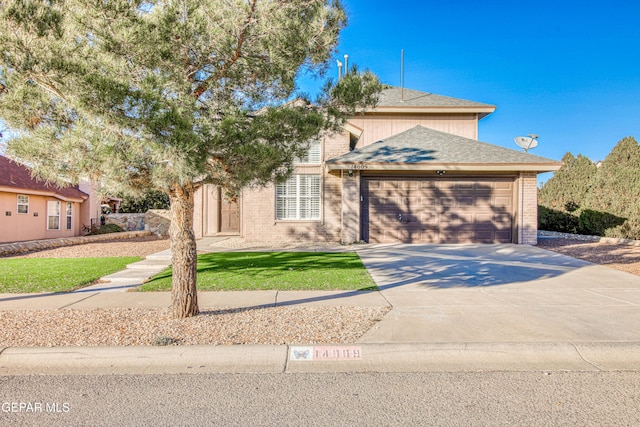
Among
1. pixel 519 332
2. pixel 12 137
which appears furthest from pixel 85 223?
pixel 519 332

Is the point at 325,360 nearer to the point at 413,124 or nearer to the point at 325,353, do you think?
the point at 325,353

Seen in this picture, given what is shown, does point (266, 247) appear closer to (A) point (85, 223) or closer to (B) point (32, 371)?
(B) point (32, 371)

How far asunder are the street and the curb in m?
0.15

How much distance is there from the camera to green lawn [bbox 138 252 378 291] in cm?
730

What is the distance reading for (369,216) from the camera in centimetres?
1424

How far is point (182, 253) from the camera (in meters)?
5.12

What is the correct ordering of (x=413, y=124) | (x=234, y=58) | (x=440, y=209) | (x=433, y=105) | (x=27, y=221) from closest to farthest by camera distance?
1. (x=234, y=58)
2. (x=440, y=209)
3. (x=27, y=221)
4. (x=433, y=105)
5. (x=413, y=124)

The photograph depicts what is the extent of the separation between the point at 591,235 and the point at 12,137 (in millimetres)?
18818

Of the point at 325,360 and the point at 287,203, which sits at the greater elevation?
the point at 287,203

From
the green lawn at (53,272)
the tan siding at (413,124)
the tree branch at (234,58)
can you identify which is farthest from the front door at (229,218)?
the tree branch at (234,58)

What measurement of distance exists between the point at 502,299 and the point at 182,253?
520 cm

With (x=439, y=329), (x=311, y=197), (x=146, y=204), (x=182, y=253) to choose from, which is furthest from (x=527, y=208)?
(x=146, y=204)

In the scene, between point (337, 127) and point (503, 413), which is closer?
point (503, 413)

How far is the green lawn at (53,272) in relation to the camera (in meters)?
7.23
